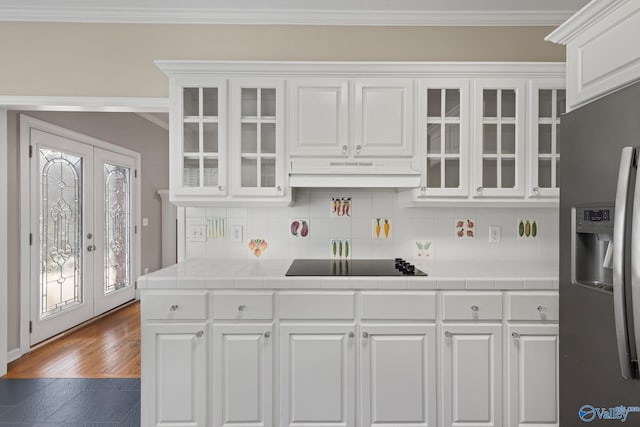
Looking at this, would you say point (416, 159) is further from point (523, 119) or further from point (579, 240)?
point (579, 240)

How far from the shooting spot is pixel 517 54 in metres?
2.52

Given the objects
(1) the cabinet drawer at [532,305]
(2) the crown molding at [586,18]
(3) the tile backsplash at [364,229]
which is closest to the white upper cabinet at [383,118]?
(3) the tile backsplash at [364,229]

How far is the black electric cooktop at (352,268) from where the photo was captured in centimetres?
198

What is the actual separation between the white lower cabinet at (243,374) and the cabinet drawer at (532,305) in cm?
125

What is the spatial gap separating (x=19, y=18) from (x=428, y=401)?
3.53m

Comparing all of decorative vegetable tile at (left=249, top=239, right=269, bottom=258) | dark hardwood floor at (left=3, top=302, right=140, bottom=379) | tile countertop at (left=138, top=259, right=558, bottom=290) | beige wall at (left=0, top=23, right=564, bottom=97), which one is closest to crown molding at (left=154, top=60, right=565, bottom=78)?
beige wall at (left=0, top=23, right=564, bottom=97)

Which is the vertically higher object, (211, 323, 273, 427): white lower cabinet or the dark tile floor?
(211, 323, 273, 427): white lower cabinet

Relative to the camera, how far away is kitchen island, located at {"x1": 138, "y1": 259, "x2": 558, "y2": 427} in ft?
6.14

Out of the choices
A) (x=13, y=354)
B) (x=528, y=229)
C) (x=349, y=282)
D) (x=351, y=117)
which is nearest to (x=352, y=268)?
(x=349, y=282)

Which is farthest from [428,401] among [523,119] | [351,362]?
[523,119]

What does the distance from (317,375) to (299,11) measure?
7.56ft

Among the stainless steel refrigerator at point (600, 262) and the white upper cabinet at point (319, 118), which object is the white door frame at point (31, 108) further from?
the stainless steel refrigerator at point (600, 262)

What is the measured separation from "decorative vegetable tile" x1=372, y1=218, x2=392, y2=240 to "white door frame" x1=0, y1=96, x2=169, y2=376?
165 centimetres

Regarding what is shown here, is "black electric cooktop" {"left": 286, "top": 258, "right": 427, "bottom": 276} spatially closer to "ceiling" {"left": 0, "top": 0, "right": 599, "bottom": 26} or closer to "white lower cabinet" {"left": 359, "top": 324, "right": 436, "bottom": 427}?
"white lower cabinet" {"left": 359, "top": 324, "right": 436, "bottom": 427}
